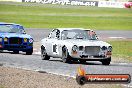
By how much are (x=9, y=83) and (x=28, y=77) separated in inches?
56.5

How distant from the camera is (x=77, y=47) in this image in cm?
1983

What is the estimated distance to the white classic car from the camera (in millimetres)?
19797

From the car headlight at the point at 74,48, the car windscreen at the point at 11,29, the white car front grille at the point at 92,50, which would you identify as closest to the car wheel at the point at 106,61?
the white car front grille at the point at 92,50

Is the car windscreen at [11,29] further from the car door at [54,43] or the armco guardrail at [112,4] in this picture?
the armco guardrail at [112,4]

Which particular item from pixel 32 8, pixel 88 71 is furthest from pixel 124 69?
pixel 32 8

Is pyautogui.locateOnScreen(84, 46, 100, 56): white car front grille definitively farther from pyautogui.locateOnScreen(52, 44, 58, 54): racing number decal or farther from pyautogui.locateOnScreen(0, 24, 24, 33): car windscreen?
pyautogui.locateOnScreen(0, 24, 24, 33): car windscreen

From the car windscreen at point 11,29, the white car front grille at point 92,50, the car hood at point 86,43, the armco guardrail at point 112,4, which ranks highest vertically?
the car hood at point 86,43

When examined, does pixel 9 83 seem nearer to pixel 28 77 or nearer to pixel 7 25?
pixel 28 77

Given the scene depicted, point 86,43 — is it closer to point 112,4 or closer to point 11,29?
point 11,29

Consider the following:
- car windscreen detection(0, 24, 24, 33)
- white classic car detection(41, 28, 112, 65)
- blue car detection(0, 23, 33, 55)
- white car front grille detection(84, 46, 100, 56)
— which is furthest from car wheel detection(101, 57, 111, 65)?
car windscreen detection(0, 24, 24, 33)

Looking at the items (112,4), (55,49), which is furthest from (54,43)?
(112,4)

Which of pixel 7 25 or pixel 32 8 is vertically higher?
pixel 7 25

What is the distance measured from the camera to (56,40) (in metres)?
21.6

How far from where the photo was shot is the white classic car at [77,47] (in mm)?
19797
